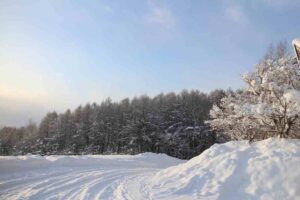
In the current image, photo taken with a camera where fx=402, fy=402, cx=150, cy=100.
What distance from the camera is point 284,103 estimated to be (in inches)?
685

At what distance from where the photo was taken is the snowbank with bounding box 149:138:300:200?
12.8 metres

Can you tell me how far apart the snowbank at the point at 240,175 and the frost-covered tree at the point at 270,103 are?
1846 mm

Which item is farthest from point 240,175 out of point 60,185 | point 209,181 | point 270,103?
point 60,185

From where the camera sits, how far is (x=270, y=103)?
18234 millimetres

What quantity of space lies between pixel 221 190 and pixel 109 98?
7343 centimetres

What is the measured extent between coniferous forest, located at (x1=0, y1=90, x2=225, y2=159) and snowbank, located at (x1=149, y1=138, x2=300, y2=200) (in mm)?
46456

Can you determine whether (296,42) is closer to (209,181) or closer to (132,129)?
(209,181)

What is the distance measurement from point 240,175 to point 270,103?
5.45m

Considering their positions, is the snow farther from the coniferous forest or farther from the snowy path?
the coniferous forest

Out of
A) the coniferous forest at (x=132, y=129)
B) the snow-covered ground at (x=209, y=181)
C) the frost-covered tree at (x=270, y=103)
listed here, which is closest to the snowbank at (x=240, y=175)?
the snow-covered ground at (x=209, y=181)

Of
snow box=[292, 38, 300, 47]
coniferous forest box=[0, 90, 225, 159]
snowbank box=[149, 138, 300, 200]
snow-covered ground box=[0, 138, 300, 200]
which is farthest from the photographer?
coniferous forest box=[0, 90, 225, 159]

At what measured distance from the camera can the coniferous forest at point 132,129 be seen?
6538 cm

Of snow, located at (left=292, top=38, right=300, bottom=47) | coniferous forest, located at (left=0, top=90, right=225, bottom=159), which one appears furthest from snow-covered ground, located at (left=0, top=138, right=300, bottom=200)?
coniferous forest, located at (left=0, top=90, right=225, bottom=159)

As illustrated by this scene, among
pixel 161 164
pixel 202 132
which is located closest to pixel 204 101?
pixel 202 132
